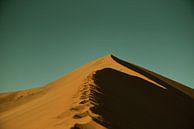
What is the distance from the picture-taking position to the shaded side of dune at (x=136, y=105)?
28.6 ft

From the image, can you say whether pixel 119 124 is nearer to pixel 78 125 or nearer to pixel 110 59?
pixel 78 125

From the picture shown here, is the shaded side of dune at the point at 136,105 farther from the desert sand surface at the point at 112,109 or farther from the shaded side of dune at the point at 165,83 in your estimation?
the shaded side of dune at the point at 165,83

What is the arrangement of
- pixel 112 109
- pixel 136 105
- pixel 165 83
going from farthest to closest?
pixel 165 83 → pixel 136 105 → pixel 112 109

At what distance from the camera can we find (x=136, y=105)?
10781 millimetres

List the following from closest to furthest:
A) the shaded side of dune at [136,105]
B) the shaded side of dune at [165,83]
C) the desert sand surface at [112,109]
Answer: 1. the desert sand surface at [112,109]
2. the shaded side of dune at [136,105]
3. the shaded side of dune at [165,83]

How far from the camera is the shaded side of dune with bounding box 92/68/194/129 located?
8.73m

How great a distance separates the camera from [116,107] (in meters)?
9.59

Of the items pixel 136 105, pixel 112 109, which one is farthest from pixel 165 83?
pixel 112 109

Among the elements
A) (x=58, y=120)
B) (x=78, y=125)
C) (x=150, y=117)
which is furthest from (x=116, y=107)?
(x=78, y=125)

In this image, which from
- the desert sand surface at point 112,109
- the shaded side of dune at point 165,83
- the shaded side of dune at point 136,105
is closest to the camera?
the desert sand surface at point 112,109

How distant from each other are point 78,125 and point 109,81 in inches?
244

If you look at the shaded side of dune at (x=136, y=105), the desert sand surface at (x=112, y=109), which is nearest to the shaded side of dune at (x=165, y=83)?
the shaded side of dune at (x=136, y=105)

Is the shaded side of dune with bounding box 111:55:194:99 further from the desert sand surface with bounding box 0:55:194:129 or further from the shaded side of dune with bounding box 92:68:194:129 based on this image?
the desert sand surface with bounding box 0:55:194:129

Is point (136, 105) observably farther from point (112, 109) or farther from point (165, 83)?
point (165, 83)
